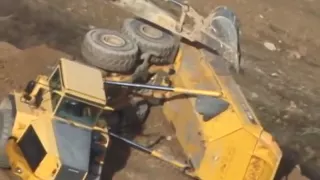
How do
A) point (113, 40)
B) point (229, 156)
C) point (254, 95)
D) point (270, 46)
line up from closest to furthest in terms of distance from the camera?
point (229, 156), point (113, 40), point (254, 95), point (270, 46)

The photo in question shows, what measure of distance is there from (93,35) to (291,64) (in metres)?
3.73

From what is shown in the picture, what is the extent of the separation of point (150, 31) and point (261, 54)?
2.74 m

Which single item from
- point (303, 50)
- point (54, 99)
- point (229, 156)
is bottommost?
point (303, 50)

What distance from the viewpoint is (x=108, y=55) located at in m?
7.38

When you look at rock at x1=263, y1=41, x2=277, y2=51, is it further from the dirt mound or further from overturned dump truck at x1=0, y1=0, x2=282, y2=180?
the dirt mound

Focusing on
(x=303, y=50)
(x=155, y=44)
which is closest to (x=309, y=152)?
(x=155, y=44)

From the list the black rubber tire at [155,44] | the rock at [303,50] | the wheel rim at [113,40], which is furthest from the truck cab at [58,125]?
the rock at [303,50]

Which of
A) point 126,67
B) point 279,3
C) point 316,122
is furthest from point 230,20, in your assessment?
point 279,3

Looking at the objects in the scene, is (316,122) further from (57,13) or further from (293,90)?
(57,13)

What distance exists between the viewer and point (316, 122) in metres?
9.30

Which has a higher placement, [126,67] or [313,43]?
[126,67]

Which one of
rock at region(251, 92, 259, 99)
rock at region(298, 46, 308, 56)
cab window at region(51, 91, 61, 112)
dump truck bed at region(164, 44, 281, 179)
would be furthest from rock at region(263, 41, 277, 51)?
cab window at region(51, 91, 61, 112)

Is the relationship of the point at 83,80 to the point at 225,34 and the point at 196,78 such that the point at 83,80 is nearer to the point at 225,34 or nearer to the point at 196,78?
the point at 196,78

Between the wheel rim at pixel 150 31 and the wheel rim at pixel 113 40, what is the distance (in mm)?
386
